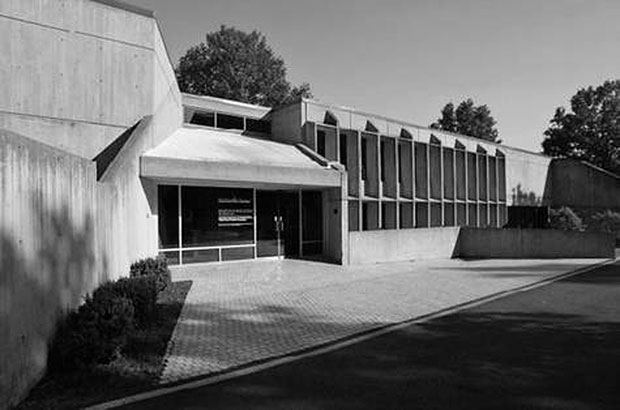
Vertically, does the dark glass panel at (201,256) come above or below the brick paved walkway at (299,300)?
above

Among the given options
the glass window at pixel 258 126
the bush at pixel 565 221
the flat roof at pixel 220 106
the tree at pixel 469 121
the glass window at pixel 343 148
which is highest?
the tree at pixel 469 121

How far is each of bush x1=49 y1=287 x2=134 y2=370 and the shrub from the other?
1.38 m

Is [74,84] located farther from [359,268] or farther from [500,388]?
[500,388]

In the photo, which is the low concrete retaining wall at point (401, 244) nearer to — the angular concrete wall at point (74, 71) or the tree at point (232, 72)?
the angular concrete wall at point (74, 71)

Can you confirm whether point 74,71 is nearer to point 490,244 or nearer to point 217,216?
point 217,216

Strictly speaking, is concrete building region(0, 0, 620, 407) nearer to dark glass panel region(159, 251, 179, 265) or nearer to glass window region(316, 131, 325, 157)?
dark glass panel region(159, 251, 179, 265)

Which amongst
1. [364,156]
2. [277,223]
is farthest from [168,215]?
[364,156]

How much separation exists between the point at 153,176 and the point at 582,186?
35.9m

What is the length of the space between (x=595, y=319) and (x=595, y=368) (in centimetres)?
372

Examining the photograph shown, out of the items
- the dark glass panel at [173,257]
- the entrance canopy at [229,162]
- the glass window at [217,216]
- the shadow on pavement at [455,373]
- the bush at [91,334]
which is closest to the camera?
the shadow on pavement at [455,373]

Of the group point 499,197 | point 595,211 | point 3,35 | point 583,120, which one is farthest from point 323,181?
point 583,120

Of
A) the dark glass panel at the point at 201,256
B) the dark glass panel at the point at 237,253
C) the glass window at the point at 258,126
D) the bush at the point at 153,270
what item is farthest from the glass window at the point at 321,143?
the bush at the point at 153,270

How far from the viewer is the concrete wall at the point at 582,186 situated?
129ft

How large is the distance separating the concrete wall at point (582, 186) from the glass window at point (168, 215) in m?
33.0
